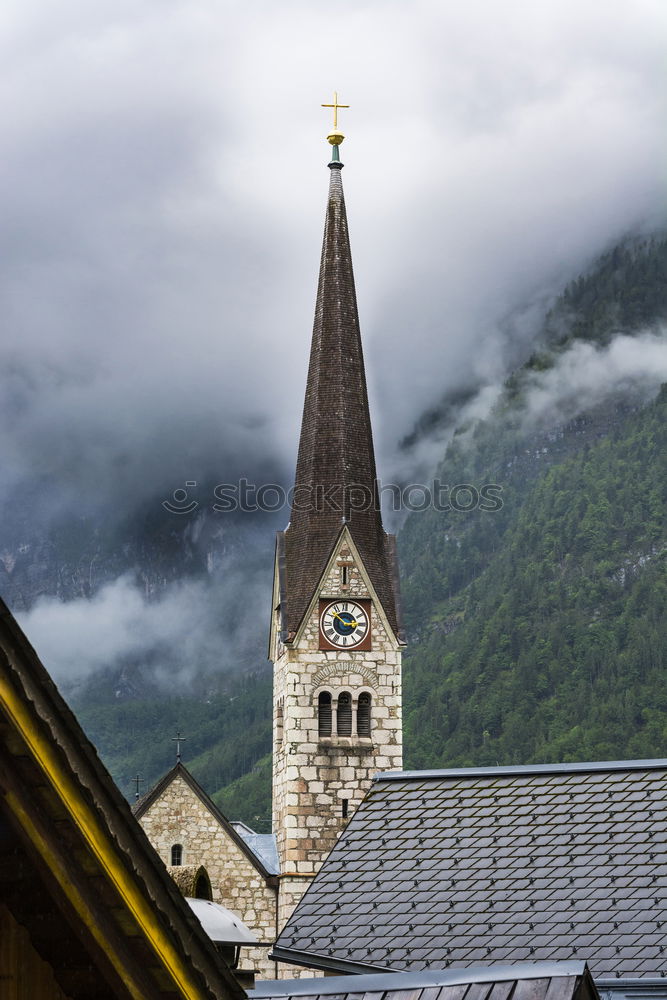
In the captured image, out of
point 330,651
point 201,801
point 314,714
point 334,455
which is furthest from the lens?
point 334,455

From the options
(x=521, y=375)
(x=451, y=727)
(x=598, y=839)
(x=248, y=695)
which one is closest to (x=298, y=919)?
→ (x=598, y=839)

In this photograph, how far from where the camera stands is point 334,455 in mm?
44750

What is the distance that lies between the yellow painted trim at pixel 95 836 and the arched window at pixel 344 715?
3662cm

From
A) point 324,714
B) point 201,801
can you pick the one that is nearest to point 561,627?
point 201,801

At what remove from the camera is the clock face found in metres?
40.9

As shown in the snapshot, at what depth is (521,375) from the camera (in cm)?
16100

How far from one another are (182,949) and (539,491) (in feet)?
404

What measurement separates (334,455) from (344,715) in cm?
782

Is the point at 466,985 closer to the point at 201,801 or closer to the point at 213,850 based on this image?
the point at 213,850

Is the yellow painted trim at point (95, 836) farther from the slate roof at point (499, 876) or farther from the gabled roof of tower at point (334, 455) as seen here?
the gabled roof of tower at point (334, 455)

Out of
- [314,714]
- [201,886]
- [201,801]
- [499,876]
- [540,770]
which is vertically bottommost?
[201,886]

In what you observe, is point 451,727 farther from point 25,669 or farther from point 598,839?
point 25,669

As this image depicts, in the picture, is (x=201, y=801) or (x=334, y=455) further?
(x=334, y=455)

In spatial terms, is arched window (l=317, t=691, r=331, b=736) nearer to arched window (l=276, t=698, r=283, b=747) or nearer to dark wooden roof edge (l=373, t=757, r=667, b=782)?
arched window (l=276, t=698, r=283, b=747)
